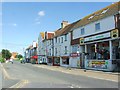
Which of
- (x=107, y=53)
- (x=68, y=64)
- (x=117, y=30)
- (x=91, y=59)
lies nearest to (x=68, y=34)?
(x=68, y=64)

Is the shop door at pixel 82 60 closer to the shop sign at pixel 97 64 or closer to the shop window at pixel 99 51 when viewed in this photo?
the shop window at pixel 99 51

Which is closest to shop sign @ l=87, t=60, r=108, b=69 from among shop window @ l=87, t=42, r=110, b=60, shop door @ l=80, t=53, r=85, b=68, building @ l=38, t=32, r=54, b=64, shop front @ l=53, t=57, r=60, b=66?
shop window @ l=87, t=42, r=110, b=60

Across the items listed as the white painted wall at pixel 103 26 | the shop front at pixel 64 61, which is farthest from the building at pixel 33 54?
the white painted wall at pixel 103 26

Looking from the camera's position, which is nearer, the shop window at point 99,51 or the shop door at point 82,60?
the shop window at point 99,51

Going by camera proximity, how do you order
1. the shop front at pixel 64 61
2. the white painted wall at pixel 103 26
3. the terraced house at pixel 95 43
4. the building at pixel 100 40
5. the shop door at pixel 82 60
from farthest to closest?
the shop front at pixel 64 61, the shop door at pixel 82 60, the white painted wall at pixel 103 26, the terraced house at pixel 95 43, the building at pixel 100 40

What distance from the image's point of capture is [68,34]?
183 ft

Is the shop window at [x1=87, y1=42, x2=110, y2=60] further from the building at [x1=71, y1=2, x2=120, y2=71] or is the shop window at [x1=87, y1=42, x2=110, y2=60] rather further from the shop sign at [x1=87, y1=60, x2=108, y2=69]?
the shop sign at [x1=87, y1=60, x2=108, y2=69]

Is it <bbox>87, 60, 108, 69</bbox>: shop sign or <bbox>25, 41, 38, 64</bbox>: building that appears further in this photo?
<bbox>25, 41, 38, 64</bbox>: building

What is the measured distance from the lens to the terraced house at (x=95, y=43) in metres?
37.3

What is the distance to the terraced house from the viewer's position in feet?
122

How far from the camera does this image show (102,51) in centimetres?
4062

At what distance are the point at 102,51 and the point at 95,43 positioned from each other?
8.14 ft

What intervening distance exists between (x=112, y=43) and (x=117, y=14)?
4252 mm

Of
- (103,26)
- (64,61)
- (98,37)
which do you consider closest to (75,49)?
(64,61)
